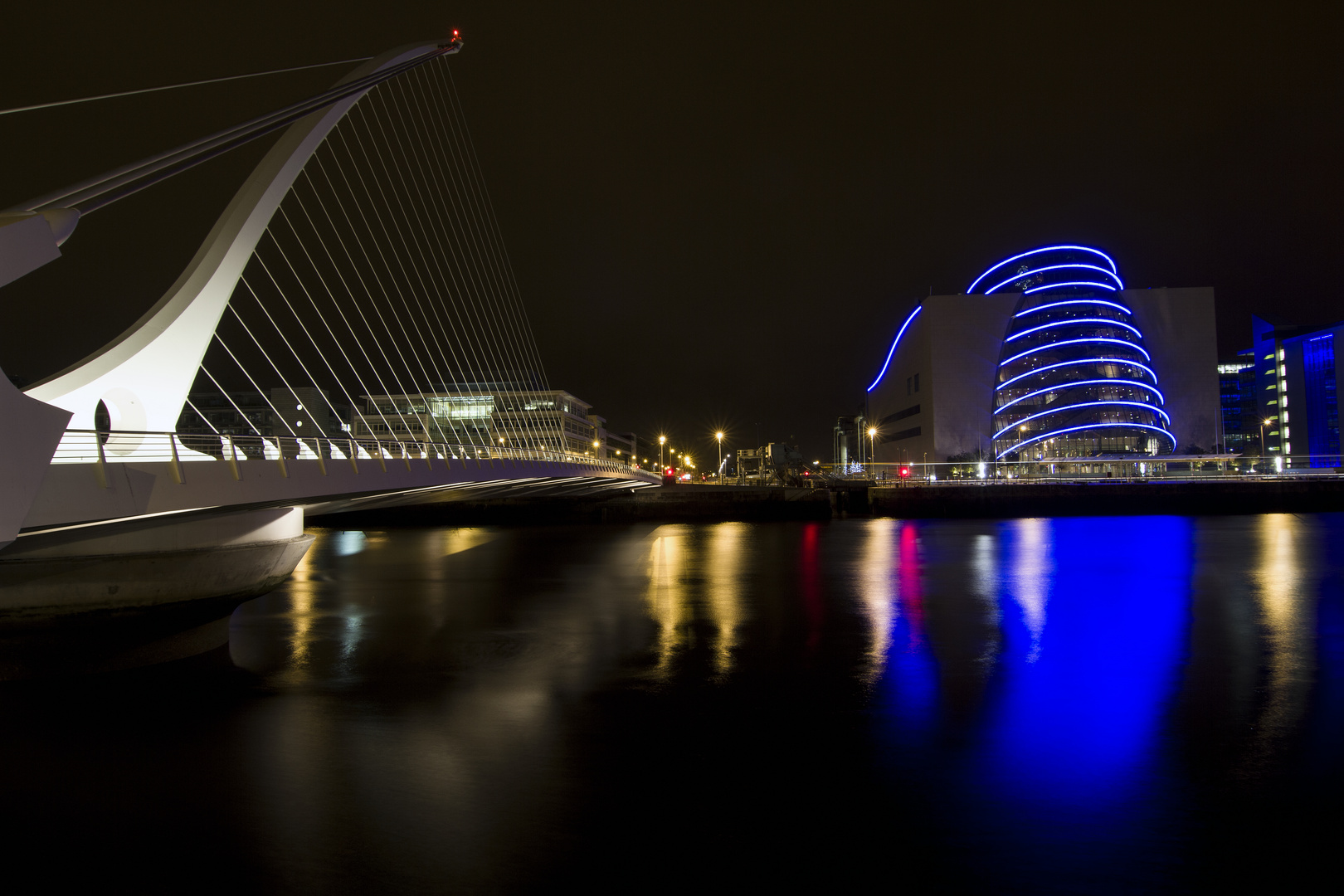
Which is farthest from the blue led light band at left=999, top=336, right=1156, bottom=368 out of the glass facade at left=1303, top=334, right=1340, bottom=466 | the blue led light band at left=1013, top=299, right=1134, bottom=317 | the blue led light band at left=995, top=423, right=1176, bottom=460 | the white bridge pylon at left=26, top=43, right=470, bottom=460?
the white bridge pylon at left=26, top=43, right=470, bottom=460

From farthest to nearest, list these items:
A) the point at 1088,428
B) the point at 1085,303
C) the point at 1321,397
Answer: the point at 1321,397, the point at 1085,303, the point at 1088,428

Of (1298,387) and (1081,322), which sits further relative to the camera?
(1298,387)

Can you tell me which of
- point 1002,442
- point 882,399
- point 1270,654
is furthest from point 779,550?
point 882,399

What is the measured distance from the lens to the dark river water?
6.07 m

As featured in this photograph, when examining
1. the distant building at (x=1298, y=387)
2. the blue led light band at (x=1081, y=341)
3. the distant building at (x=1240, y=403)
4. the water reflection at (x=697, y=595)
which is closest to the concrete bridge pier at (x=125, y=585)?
the water reflection at (x=697, y=595)

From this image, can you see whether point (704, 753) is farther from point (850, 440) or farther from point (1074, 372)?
point (850, 440)

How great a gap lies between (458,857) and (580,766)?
6.41ft

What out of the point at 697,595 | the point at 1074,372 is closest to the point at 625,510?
the point at 697,595

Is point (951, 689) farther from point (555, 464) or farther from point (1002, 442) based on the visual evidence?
point (1002, 442)

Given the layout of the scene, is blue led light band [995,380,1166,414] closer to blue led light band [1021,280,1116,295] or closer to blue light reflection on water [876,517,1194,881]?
blue led light band [1021,280,1116,295]

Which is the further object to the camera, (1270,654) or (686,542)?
(686,542)

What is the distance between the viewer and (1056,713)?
32.2 feet

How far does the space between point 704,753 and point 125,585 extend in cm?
741

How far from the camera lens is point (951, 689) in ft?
36.2
